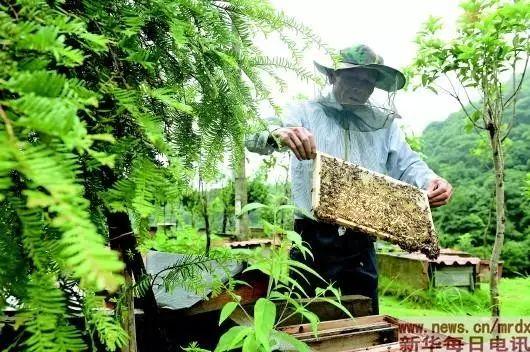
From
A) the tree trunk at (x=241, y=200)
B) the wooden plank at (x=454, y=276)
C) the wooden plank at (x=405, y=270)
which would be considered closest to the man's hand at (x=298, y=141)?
the tree trunk at (x=241, y=200)

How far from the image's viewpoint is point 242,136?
3.70ft

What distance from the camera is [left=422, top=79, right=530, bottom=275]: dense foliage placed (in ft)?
36.5

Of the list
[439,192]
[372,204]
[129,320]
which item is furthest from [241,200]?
[129,320]

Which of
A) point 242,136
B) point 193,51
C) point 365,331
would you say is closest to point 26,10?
point 193,51

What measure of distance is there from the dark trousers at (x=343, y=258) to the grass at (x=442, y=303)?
2.70 m

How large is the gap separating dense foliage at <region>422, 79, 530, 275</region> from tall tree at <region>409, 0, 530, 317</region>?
4835 mm

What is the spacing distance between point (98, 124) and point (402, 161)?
2630mm

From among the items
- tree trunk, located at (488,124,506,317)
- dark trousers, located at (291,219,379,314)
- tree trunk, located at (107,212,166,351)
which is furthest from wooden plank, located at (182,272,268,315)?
tree trunk, located at (488,124,506,317)

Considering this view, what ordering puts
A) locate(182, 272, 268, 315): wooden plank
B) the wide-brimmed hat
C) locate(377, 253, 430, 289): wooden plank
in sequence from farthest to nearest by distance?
locate(377, 253, 430, 289): wooden plank → the wide-brimmed hat → locate(182, 272, 268, 315): wooden plank

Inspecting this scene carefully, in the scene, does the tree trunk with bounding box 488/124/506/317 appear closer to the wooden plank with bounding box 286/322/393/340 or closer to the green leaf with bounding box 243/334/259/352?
the wooden plank with bounding box 286/322/393/340

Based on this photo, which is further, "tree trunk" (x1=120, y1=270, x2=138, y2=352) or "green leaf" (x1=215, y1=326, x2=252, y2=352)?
"green leaf" (x1=215, y1=326, x2=252, y2=352)

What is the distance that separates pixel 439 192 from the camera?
2705mm

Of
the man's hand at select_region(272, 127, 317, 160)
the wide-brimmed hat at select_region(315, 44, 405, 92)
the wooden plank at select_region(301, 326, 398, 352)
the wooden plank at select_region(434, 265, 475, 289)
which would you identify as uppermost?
the wide-brimmed hat at select_region(315, 44, 405, 92)

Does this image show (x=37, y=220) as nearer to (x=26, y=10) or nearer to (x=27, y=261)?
(x=27, y=261)
